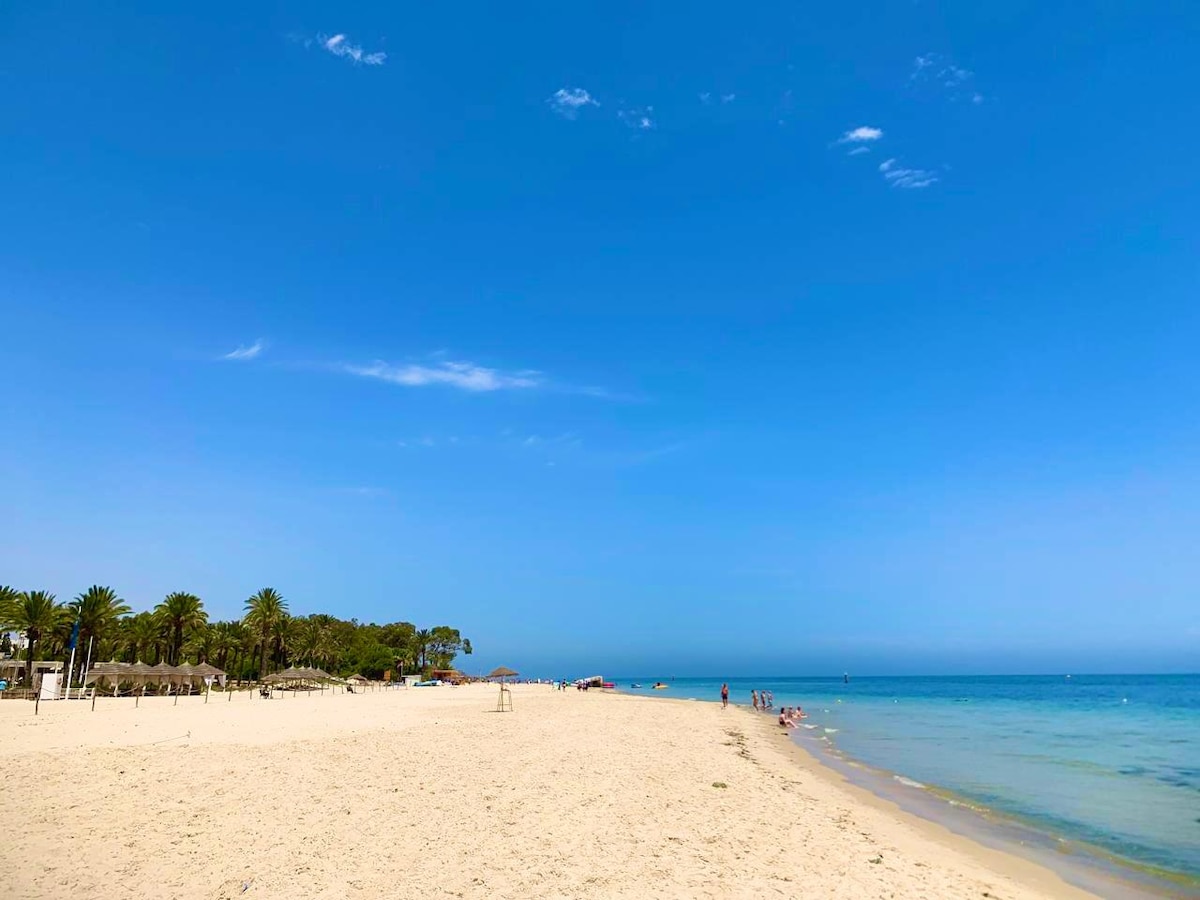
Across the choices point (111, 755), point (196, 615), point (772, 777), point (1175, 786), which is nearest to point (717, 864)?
point (772, 777)

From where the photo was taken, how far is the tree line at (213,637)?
51344mm

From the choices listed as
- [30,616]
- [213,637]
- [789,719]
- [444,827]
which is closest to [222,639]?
[213,637]

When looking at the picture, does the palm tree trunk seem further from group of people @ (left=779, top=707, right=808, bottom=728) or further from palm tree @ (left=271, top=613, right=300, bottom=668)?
group of people @ (left=779, top=707, right=808, bottom=728)

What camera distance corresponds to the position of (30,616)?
48938 mm

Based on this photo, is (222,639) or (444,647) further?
(444,647)

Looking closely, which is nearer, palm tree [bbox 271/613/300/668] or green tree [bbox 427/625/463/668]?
palm tree [bbox 271/613/300/668]

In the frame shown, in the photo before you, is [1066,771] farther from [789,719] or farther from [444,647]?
[444,647]

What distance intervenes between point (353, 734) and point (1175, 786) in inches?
999

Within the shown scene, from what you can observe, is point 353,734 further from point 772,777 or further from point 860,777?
point 860,777

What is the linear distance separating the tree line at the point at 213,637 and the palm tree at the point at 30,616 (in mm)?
54

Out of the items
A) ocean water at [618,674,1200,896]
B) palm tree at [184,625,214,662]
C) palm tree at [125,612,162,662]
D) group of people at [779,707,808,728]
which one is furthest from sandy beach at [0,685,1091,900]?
palm tree at [184,625,214,662]

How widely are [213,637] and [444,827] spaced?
75337 millimetres

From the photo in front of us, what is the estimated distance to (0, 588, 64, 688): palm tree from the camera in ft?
156

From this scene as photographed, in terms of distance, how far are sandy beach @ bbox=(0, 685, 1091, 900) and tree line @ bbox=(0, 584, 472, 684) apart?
37655 mm
